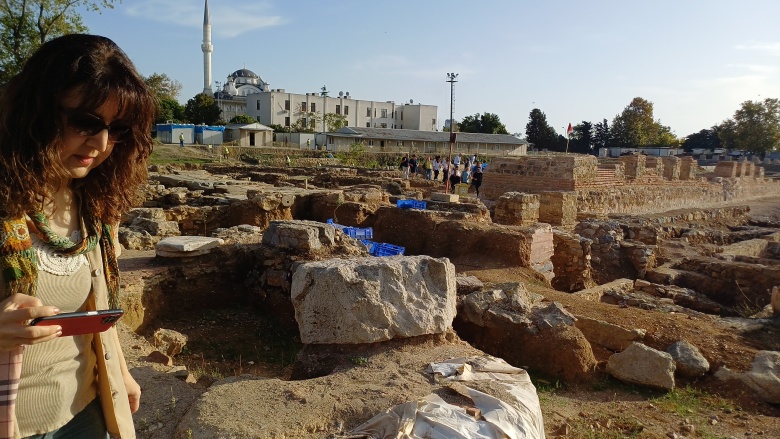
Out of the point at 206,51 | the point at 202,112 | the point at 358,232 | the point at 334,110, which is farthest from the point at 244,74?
the point at 358,232

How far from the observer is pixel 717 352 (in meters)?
5.24

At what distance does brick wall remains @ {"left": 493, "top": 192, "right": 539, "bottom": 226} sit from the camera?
41.9 ft

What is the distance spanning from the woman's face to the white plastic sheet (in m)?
1.68

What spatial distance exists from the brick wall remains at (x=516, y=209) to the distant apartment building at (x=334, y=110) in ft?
159

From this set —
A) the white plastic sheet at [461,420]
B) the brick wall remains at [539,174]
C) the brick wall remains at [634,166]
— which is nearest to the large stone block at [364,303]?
the white plastic sheet at [461,420]

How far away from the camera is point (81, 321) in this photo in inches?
52.4

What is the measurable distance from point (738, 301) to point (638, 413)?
6713 millimetres

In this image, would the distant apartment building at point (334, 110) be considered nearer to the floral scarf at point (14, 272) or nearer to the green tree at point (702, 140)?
the green tree at point (702, 140)

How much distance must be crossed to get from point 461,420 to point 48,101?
84.8 inches

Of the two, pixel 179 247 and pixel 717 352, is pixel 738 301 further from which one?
pixel 179 247

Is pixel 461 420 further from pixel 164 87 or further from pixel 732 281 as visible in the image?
pixel 164 87

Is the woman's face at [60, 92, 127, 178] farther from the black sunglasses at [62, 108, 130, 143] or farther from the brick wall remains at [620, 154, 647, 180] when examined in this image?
the brick wall remains at [620, 154, 647, 180]

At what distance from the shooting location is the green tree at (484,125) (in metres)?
59.9

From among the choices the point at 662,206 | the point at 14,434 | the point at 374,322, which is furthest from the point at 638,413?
the point at 662,206
